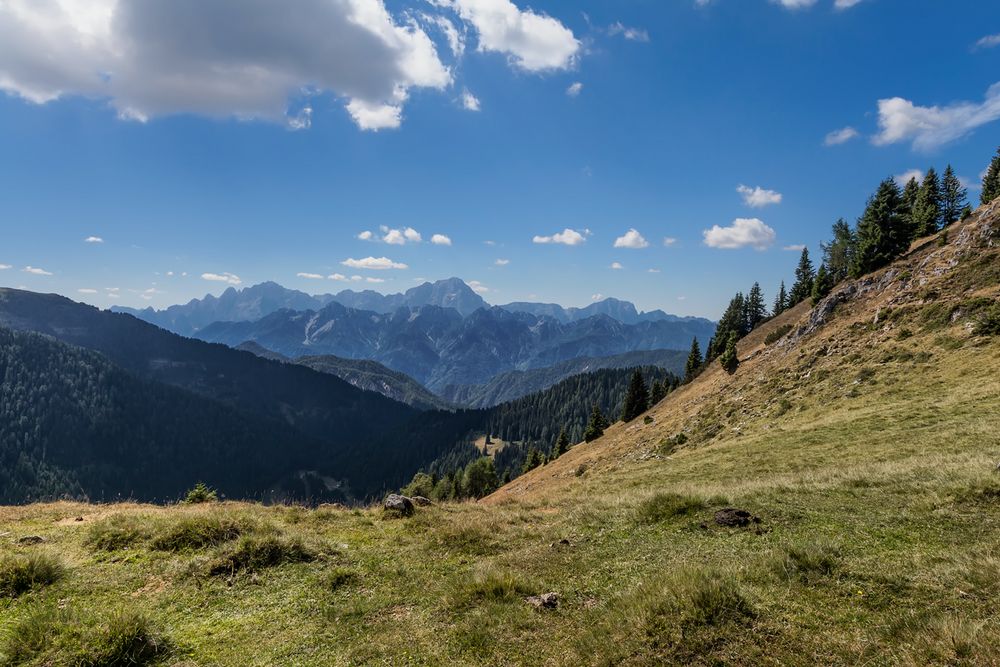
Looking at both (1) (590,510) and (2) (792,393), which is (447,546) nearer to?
(1) (590,510)

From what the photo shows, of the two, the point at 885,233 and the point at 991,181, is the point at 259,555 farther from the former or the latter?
the point at 991,181

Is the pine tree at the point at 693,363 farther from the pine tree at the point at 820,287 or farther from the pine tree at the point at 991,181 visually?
the pine tree at the point at 991,181

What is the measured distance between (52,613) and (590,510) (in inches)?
547

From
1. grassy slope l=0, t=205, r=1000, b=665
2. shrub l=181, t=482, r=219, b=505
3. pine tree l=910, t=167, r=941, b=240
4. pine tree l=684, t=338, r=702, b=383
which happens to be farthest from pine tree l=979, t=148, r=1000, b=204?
shrub l=181, t=482, r=219, b=505

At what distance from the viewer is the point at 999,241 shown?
4172 centimetres

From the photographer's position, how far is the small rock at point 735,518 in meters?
12.3

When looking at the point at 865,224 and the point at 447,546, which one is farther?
the point at 865,224

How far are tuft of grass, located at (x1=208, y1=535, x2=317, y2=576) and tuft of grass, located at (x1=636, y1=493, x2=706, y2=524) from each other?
1011 centimetres

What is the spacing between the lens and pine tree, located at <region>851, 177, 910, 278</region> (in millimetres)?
58125

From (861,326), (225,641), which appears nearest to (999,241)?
(861,326)

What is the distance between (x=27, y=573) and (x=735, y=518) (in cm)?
1786

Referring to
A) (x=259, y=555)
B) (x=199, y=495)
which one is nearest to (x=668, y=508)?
(x=259, y=555)

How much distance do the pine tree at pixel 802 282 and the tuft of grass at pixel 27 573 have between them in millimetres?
110813

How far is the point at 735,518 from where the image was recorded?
12.4m
